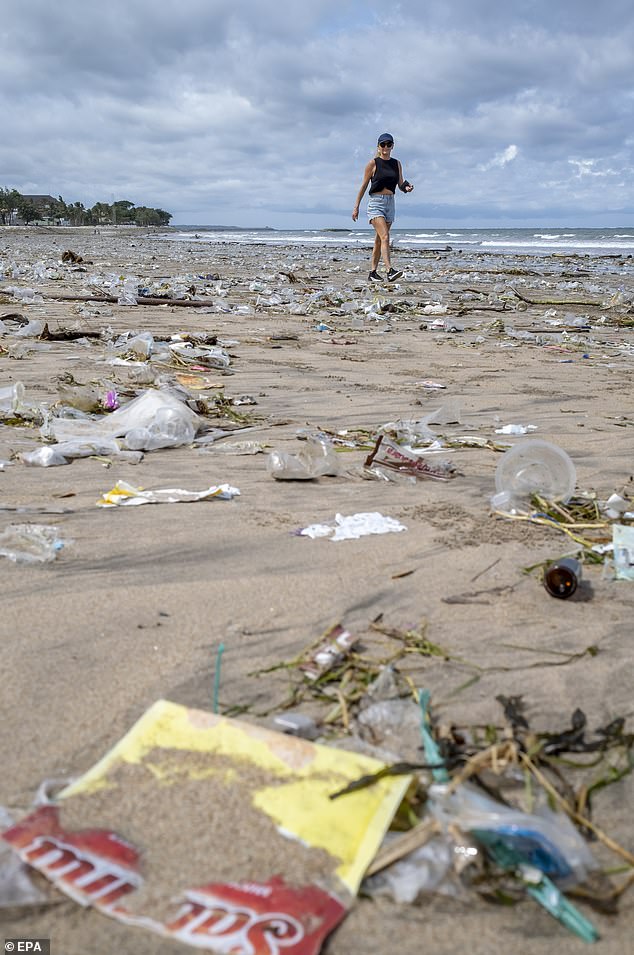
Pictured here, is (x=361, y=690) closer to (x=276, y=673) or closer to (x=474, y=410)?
(x=276, y=673)

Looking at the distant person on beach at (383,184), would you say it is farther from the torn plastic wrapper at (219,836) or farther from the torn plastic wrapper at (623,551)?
the torn plastic wrapper at (219,836)

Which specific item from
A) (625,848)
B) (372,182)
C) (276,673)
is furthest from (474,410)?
(372,182)

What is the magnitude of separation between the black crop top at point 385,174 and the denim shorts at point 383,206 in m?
0.12

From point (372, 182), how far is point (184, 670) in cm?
874

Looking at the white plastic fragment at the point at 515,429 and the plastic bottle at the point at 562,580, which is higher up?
the white plastic fragment at the point at 515,429

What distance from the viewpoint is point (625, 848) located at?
1.11 metres

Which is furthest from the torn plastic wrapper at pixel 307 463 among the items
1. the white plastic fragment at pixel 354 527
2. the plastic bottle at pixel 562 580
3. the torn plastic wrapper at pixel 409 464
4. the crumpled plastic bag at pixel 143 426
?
the plastic bottle at pixel 562 580

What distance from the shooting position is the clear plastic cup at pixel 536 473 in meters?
2.49

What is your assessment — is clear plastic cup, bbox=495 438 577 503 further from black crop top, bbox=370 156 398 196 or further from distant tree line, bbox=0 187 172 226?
distant tree line, bbox=0 187 172 226

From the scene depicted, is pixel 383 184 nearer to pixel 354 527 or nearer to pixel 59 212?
pixel 354 527

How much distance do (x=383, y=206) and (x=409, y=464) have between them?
7271mm

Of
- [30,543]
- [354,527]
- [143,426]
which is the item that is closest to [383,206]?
[143,426]

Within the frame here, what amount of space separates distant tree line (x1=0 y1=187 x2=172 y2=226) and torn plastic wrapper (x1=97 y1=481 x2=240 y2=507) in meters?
64.4

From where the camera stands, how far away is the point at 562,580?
6.03 feet
